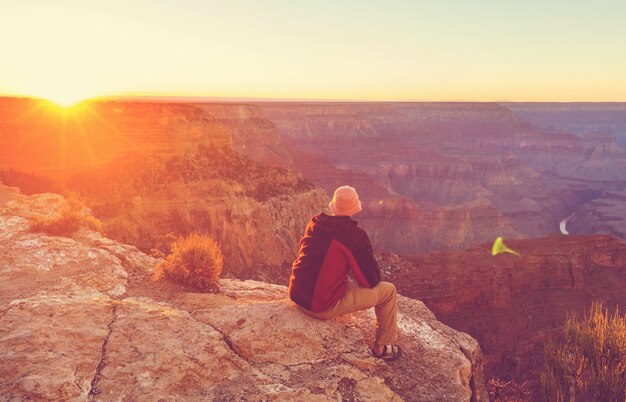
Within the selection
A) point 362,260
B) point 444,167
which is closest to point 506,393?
point 362,260

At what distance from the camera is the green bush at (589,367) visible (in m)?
6.09

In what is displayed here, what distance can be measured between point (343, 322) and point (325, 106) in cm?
10754

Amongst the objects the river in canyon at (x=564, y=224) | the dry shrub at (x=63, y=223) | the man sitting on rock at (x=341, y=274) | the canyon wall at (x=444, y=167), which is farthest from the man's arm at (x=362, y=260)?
the river in canyon at (x=564, y=224)

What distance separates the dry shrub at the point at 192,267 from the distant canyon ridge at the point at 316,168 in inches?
462

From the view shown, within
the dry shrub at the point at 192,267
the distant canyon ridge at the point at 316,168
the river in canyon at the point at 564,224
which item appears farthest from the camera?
the river in canyon at the point at 564,224

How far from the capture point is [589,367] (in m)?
7.32

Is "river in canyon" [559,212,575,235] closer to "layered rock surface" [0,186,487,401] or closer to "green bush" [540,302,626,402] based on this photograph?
"green bush" [540,302,626,402]

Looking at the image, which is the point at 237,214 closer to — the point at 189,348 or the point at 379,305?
the point at 379,305

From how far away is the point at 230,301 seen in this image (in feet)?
19.2

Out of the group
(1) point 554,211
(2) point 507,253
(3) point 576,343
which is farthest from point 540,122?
(3) point 576,343

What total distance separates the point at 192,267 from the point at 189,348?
239 cm

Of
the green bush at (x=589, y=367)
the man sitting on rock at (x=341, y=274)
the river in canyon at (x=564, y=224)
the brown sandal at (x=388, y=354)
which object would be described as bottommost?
the river in canyon at (x=564, y=224)

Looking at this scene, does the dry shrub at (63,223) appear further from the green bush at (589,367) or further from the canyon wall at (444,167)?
the canyon wall at (444,167)

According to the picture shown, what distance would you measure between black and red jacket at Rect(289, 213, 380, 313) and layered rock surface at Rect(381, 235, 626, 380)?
19836 mm
